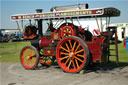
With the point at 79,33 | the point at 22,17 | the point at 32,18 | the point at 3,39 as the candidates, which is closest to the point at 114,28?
the point at 79,33

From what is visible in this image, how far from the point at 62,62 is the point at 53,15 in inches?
73.4

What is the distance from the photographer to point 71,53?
7211 mm

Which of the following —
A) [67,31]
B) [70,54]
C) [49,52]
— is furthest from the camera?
[49,52]

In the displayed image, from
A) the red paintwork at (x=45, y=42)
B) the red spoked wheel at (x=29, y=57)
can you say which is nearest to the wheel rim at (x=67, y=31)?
the red paintwork at (x=45, y=42)

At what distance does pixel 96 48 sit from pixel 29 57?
9.70 feet

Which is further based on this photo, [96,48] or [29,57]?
[29,57]

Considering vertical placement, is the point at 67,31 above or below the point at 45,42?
above

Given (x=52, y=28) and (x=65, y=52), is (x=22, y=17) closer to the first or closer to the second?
(x=52, y=28)

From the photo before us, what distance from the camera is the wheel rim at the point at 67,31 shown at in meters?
7.45

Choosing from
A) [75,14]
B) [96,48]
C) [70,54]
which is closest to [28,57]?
[70,54]

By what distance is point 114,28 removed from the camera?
7.34 meters

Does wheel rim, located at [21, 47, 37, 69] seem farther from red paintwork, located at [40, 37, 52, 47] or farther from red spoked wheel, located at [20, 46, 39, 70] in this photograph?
red paintwork, located at [40, 37, 52, 47]

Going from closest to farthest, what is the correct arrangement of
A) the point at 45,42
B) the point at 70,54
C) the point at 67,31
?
the point at 70,54 → the point at 67,31 → the point at 45,42

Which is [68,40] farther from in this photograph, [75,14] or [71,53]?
[75,14]
